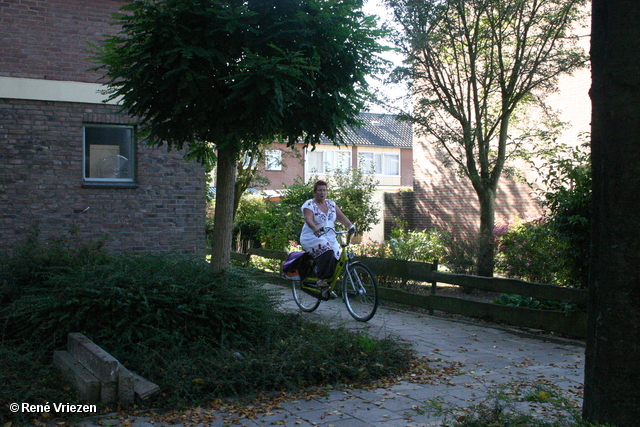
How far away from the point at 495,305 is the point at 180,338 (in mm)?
4450

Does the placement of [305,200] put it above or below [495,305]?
above

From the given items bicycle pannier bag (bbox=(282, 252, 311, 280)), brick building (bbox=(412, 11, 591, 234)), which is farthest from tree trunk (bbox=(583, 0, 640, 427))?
brick building (bbox=(412, 11, 591, 234))

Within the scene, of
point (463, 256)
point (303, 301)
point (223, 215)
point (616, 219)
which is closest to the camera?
point (616, 219)

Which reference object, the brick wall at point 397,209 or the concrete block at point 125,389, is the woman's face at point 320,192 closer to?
the concrete block at point 125,389

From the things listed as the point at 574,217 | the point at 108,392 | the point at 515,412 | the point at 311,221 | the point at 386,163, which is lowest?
the point at 108,392

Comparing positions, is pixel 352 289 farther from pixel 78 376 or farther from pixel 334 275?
pixel 78 376

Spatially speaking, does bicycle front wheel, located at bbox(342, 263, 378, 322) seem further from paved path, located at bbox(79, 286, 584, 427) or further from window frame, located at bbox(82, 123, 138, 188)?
window frame, located at bbox(82, 123, 138, 188)

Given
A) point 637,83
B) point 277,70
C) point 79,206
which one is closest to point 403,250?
point 79,206

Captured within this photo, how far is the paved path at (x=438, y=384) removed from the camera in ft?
14.9

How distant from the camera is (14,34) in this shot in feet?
33.4

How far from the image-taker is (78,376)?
4992mm

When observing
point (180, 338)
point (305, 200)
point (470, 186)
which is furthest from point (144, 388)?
point (470, 186)

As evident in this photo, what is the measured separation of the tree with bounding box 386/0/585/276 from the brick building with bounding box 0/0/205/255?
5129 millimetres

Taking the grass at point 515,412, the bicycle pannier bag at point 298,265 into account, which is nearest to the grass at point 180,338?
the grass at point 515,412
